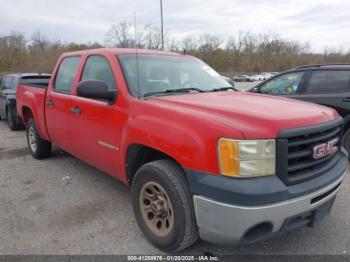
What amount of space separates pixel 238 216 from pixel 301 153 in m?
0.69

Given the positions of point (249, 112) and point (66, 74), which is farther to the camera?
point (66, 74)

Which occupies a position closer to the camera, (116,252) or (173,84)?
(116,252)

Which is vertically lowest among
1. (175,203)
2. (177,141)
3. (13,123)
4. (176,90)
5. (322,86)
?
(13,123)

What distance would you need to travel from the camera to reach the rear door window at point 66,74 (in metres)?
4.45

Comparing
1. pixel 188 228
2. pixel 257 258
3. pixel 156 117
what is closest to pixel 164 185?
pixel 188 228

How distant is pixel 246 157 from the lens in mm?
2277

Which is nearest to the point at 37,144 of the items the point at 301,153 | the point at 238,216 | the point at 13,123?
the point at 13,123

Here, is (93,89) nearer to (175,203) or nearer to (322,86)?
(175,203)

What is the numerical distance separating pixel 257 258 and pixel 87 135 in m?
2.32

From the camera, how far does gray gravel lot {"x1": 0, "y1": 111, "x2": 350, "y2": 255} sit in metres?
2.97

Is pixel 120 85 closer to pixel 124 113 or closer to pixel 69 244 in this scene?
pixel 124 113

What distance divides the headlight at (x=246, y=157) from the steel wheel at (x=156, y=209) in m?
0.67

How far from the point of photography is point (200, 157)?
2.39m

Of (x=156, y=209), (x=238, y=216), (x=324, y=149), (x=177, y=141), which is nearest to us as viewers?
(x=238, y=216)
